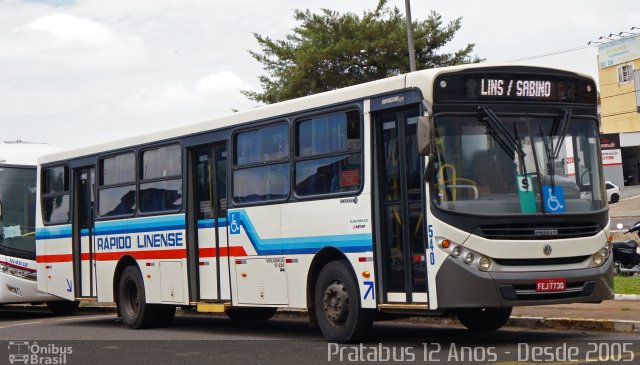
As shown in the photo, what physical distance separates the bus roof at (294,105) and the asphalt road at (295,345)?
9.41ft

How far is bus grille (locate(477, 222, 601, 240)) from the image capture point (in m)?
11.5

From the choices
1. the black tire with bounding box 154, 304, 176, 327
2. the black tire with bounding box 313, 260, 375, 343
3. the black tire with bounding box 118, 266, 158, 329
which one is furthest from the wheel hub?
the black tire with bounding box 154, 304, 176, 327

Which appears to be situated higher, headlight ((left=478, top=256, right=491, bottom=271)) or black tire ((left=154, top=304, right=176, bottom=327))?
headlight ((left=478, top=256, right=491, bottom=271))

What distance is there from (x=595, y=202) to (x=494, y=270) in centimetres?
165

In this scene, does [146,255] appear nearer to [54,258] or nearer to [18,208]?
[54,258]

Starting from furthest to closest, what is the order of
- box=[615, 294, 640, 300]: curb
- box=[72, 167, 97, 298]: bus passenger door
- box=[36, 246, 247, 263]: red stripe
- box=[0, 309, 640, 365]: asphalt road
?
box=[72, 167, 97, 298]: bus passenger door
box=[615, 294, 640, 300]: curb
box=[36, 246, 247, 263]: red stripe
box=[0, 309, 640, 365]: asphalt road

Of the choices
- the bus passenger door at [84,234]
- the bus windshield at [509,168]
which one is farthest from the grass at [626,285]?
the bus passenger door at [84,234]

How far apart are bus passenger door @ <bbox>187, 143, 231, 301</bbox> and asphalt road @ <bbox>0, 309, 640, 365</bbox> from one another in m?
0.75

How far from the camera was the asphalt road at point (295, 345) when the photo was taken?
11.1 meters

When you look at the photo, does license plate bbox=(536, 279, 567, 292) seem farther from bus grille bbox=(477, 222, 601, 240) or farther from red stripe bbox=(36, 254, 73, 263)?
red stripe bbox=(36, 254, 73, 263)

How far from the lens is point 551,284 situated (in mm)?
11586

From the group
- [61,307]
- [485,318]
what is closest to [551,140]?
[485,318]

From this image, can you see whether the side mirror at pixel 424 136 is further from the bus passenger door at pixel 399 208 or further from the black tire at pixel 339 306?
the black tire at pixel 339 306

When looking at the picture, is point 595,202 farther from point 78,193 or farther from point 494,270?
point 78,193
